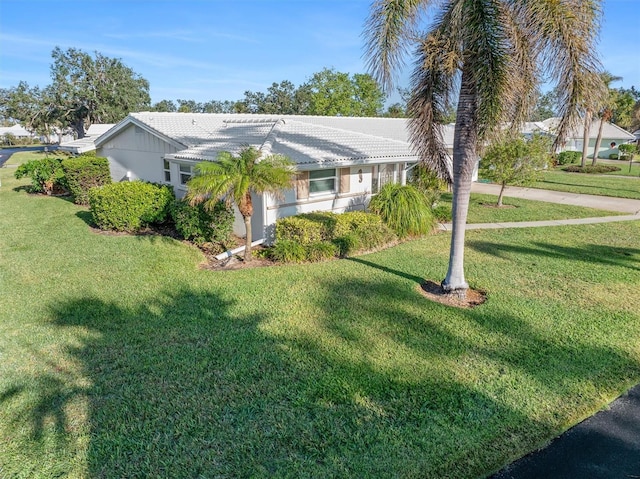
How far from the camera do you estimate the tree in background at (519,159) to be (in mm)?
17422

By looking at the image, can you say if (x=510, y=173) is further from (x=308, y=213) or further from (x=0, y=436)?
(x=0, y=436)

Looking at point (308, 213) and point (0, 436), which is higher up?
→ point (308, 213)

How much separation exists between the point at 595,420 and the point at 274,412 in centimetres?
394

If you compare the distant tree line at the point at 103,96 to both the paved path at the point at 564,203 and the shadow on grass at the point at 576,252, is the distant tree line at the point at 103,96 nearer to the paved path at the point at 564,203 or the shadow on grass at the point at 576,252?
the paved path at the point at 564,203

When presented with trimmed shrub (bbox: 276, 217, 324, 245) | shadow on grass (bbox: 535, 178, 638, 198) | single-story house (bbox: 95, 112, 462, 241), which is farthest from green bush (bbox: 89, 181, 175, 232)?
Result: shadow on grass (bbox: 535, 178, 638, 198)

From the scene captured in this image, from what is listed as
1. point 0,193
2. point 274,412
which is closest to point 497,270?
point 274,412

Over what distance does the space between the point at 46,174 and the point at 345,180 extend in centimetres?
1581

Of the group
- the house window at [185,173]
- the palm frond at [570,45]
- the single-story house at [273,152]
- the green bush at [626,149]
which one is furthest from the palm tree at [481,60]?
the green bush at [626,149]

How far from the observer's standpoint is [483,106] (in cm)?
710

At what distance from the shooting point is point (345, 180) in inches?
573

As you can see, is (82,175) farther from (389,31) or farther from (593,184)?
(593,184)

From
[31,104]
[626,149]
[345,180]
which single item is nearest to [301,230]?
[345,180]

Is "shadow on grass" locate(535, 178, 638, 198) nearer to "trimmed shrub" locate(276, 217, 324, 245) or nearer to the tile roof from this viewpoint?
the tile roof

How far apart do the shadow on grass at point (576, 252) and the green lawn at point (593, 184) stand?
12.7m
